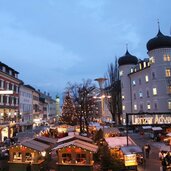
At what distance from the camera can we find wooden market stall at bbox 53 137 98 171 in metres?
22.5

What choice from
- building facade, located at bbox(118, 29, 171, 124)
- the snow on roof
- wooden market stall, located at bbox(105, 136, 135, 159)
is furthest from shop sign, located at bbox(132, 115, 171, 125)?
building facade, located at bbox(118, 29, 171, 124)

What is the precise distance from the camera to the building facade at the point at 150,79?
57406 mm

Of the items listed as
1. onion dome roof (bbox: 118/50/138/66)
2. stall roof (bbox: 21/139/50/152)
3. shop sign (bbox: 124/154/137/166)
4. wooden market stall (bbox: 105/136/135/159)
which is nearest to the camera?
shop sign (bbox: 124/154/137/166)

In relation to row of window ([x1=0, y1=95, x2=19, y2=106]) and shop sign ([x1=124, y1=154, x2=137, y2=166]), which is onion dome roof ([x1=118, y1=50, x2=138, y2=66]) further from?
shop sign ([x1=124, y1=154, x2=137, y2=166])

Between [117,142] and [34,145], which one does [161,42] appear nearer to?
[117,142]

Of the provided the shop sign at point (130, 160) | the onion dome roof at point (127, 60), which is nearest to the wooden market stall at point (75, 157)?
the shop sign at point (130, 160)

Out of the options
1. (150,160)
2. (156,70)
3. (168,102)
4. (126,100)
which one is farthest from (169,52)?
(150,160)

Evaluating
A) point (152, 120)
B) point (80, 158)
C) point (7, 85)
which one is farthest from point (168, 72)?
point (80, 158)

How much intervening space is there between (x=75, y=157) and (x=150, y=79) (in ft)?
139

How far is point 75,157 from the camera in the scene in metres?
22.7

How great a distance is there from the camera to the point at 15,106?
63.6 metres

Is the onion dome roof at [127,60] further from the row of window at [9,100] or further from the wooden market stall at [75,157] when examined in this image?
the wooden market stall at [75,157]

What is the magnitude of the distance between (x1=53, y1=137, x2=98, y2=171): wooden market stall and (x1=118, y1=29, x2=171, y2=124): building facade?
124 ft

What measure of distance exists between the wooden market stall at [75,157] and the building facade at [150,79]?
37723 millimetres
